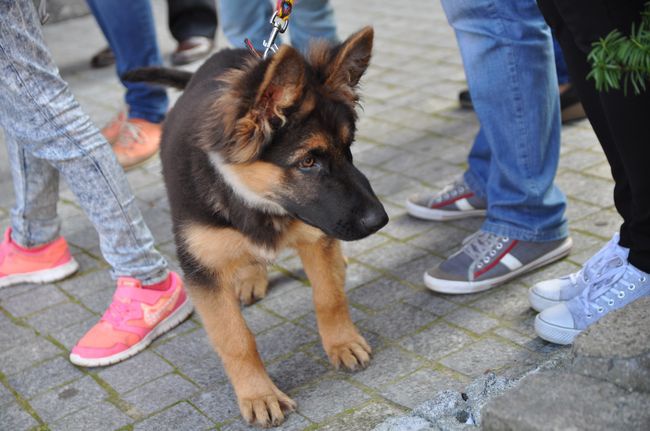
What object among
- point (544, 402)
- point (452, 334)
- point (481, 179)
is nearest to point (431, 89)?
point (481, 179)

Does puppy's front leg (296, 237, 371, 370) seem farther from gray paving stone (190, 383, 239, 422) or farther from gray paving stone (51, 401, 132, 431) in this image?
gray paving stone (51, 401, 132, 431)

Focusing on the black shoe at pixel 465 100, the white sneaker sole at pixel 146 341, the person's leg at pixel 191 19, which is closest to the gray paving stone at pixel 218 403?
the white sneaker sole at pixel 146 341

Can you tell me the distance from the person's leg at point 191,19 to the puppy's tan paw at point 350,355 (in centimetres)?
517

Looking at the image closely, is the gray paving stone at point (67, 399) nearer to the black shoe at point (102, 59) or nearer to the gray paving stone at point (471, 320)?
the gray paving stone at point (471, 320)

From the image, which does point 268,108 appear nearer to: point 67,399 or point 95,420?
point 95,420

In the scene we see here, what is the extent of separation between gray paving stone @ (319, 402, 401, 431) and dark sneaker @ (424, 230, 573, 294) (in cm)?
93

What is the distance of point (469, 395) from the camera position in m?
3.22

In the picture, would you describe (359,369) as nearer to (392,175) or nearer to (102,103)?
(392,175)

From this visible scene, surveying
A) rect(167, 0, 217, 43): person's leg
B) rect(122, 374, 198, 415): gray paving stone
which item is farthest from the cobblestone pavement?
rect(167, 0, 217, 43): person's leg

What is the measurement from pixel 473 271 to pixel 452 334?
433 millimetres

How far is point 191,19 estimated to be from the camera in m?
8.27

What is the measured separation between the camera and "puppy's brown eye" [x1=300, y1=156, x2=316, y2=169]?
3.13m

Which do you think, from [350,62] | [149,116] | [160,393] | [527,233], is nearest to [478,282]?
[527,233]

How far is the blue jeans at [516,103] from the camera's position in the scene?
12.8 ft
